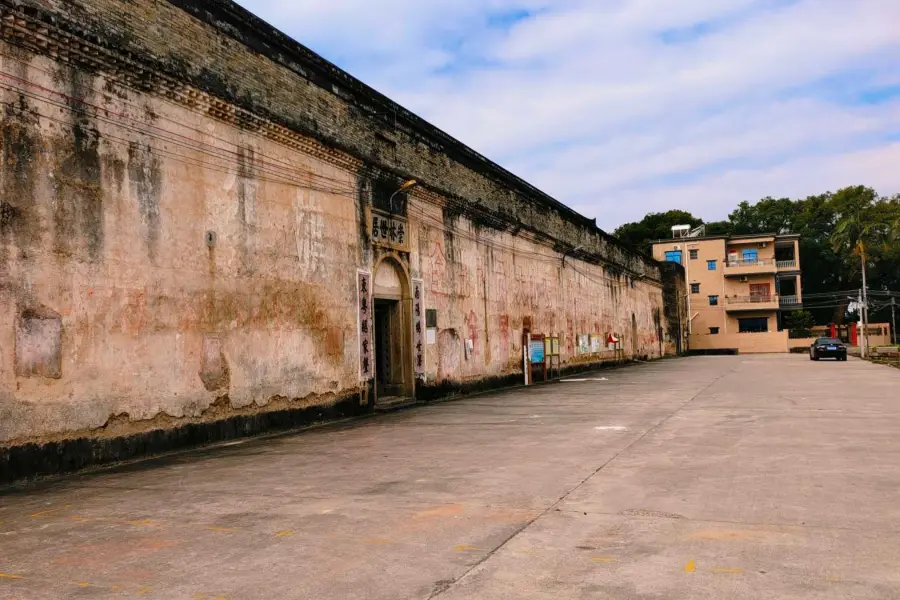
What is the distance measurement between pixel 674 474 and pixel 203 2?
8.78 metres

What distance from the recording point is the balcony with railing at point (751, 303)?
2073 inches

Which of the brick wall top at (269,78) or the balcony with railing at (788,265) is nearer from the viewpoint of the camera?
the brick wall top at (269,78)

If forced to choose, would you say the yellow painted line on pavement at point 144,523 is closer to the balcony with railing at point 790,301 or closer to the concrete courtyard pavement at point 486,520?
the concrete courtyard pavement at point 486,520

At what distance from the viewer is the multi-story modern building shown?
53.0m

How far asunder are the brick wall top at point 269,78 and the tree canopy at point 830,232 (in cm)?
4405

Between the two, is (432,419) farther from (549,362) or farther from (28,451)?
(549,362)

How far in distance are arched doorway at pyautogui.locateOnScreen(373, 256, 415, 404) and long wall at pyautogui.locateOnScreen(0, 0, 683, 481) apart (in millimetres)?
175

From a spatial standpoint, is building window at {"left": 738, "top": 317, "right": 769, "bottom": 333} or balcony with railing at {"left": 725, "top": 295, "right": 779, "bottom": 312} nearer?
balcony with railing at {"left": 725, "top": 295, "right": 779, "bottom": 312}

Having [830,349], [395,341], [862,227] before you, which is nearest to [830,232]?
[862,227]

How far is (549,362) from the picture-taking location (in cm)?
2333

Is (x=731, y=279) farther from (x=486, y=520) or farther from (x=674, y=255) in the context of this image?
(x=486, y=520)

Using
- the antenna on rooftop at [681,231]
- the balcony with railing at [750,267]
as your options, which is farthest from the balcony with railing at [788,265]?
Result: the antenna on rooftop at [681,231]

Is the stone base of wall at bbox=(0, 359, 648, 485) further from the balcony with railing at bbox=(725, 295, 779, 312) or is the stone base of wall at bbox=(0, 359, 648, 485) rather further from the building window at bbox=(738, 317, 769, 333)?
the building window at bbox=(738, 317, 769, 333)

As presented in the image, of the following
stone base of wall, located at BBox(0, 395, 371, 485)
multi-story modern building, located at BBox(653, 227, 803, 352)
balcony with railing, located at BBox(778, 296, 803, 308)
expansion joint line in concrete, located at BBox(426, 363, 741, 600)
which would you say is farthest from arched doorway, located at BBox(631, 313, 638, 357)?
balcony with railing, located at BBox(778, 296, 803, 308)
